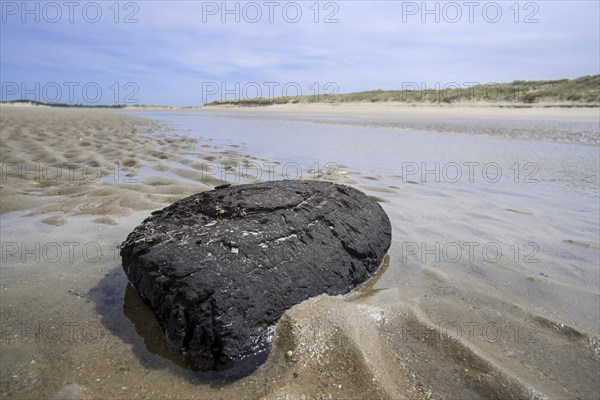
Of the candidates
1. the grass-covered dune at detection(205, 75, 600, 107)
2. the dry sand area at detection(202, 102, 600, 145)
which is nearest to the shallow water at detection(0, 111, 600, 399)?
the dry sand area at detection(202, 102, 600, 145)

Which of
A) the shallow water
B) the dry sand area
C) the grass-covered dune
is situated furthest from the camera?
the grass-covered dune

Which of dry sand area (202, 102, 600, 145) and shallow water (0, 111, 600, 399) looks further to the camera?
dry sand area (202, 102, 600, 145)

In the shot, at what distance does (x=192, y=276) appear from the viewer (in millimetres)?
1849

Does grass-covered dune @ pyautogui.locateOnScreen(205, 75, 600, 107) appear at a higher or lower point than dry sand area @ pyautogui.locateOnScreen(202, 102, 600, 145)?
higher

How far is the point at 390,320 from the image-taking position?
2.01 m

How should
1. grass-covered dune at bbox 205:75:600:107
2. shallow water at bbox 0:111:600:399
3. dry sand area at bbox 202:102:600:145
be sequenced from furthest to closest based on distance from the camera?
grass-covered dune at bbox 205:75:600:107, dry sand area at bbox 202:102:600:145, shallow water at bbox 0:111:600:399

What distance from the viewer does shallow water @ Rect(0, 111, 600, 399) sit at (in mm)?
1542

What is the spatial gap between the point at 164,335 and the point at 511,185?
5.07 metres

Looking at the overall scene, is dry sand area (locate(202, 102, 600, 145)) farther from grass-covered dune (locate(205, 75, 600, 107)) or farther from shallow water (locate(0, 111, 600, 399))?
shallow water (locate(0, 111, 600, 399))

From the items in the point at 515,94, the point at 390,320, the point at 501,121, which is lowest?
the point at 390,320

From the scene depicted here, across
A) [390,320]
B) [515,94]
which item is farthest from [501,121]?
[390,320]

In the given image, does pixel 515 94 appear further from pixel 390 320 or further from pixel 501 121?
pixel 390 320

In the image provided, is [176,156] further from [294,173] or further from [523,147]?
[523,147]

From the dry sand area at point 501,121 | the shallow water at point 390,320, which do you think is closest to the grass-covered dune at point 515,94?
the dry sand area at point 501,121
